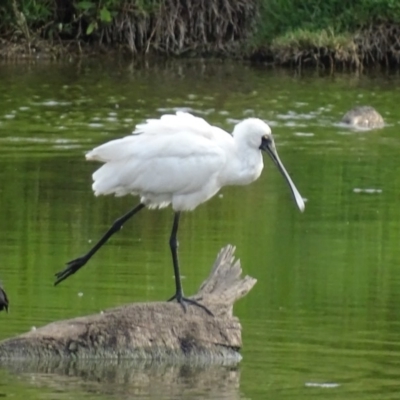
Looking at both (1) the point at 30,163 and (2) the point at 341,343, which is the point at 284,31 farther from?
(2) the point at 341,343

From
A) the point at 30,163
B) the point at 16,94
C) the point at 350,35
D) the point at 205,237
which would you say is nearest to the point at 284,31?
the point at 350,35

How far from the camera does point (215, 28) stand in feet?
100

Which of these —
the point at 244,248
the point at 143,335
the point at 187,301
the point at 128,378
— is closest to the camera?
the point at 128,378

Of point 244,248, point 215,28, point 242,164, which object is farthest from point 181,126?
point 215,28

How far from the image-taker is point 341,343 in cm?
895

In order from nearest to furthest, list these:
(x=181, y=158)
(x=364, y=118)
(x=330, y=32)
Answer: (x=181, y=158)
(x=364, y=118)
(x=330, y=32)

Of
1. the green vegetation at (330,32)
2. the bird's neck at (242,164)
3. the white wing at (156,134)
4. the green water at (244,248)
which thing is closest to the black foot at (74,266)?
the green water at (244,248)

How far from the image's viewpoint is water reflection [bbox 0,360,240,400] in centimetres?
772

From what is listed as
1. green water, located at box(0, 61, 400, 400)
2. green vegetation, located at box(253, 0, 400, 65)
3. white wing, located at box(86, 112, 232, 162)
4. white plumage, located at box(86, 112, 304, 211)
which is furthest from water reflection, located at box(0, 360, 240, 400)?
green vegetation, located at box(253, 0, 400, 65)

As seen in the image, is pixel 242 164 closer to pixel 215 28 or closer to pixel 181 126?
pixel 181 126

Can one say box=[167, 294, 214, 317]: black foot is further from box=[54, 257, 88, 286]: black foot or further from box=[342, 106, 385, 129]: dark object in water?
box=[342, 106, 385, 129]: dark object in water

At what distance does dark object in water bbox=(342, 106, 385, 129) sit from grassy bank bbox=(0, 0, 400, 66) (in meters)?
7.53

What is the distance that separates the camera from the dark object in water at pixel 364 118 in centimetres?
2008

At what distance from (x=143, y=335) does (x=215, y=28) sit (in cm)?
2277
